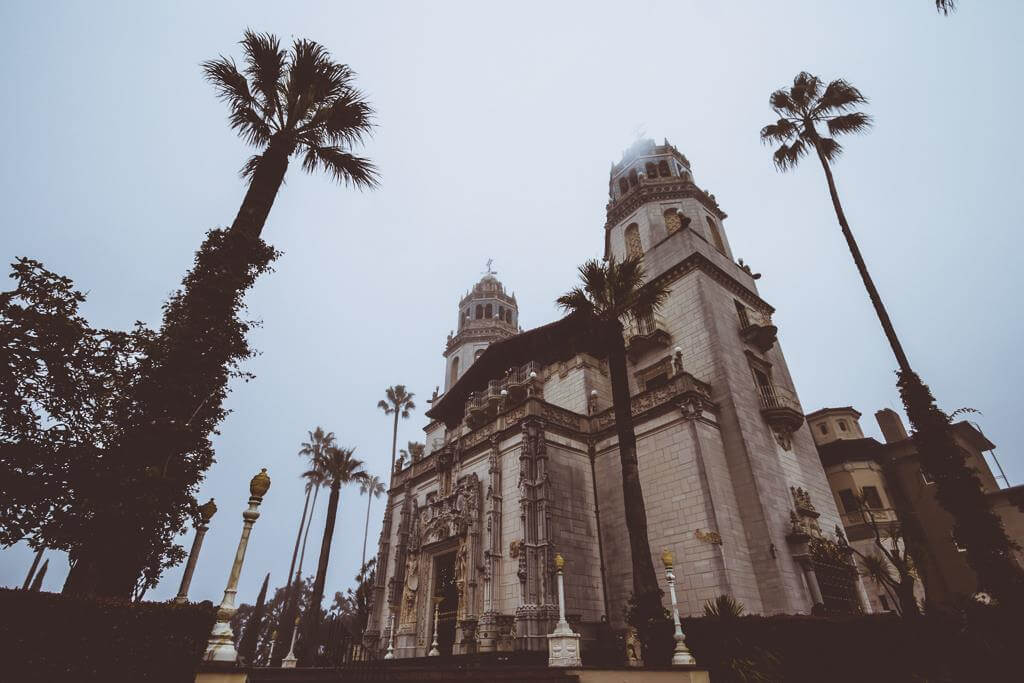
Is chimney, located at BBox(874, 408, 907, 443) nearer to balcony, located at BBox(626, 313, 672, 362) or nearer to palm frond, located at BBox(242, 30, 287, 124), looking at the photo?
balcony, located at BBox(626, 313, 672, 362)

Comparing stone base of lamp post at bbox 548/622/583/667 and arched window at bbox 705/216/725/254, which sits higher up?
arched window at bbox 705/216/725/254

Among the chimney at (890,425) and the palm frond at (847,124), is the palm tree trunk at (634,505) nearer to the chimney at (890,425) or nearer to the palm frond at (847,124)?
the palm frond at (847,124)

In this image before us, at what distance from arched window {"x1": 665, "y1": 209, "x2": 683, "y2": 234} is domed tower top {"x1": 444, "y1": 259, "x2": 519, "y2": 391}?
17.0m

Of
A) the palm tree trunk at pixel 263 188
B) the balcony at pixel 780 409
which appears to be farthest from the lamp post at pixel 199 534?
the balcony at pixel 780 409

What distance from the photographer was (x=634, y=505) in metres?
12.7

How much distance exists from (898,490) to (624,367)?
76.3 feet

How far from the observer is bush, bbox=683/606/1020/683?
8719mm

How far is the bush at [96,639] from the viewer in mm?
5379

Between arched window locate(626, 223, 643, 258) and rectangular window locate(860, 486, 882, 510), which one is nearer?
rectangular window locate(860, 486, 882, 510)

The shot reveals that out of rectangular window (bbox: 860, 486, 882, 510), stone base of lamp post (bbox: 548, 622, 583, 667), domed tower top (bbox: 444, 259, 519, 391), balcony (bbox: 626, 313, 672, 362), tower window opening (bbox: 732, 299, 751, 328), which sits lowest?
stone base of lamp post (bbox: 548, 622, 583, 667)

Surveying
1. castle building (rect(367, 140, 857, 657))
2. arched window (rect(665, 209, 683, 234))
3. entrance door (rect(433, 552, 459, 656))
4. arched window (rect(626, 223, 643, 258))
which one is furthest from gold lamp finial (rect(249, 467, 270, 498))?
arched window (rect(665, 209, 683, 234))

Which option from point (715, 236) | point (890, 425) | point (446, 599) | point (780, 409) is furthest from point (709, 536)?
point (890, 425)

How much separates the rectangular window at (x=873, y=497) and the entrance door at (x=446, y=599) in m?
22.4

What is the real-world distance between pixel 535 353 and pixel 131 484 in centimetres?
2087
